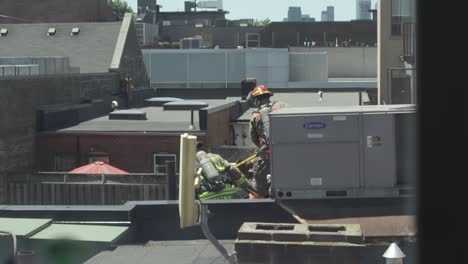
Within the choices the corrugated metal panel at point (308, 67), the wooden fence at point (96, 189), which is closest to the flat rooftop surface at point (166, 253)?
the wooden fence at point (96, 189)

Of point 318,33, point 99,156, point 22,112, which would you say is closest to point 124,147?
point 99,156

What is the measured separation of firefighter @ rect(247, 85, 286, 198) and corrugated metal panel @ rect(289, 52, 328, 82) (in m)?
42.4

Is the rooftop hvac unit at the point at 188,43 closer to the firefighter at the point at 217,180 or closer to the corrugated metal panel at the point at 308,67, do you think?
the corrugated metal panel at the point at 308,67

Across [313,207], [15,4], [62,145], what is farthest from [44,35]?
[313,207]

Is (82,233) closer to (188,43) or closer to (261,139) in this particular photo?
(261,139)

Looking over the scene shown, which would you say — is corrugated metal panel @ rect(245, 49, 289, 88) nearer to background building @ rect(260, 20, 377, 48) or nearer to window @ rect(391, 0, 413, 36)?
background building @ rect(260, 20, 377, 48)

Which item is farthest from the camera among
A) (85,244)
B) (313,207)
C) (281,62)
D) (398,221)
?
(281,62)

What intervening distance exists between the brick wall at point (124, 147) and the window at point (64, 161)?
165 mm

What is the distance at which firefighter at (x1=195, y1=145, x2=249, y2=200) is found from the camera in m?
10.9

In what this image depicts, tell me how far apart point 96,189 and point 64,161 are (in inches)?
309

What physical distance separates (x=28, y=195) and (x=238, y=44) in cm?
5605

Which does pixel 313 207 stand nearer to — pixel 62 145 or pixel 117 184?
pixel 117 184

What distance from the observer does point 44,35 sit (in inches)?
1647

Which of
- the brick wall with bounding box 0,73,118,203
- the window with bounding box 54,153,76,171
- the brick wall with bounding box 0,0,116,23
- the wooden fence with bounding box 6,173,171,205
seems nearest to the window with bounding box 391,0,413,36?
the wooden fence with bounding box 6,173,171,205
